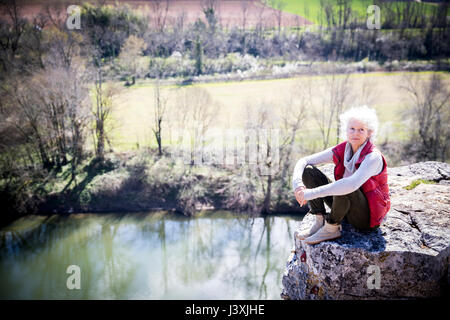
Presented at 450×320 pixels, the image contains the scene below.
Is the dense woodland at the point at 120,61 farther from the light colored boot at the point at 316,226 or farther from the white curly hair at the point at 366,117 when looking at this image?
the white curly hair at the point at 366,117

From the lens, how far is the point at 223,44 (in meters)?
26.4

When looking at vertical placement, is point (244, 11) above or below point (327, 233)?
above

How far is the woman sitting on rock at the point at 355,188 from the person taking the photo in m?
2.61

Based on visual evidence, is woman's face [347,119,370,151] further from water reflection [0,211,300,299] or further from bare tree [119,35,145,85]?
bare tree [119,35,145,85]

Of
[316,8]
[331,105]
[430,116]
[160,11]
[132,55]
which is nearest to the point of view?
[430,116]

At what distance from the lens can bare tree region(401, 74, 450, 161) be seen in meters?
17.3

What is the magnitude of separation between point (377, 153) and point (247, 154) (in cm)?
1460

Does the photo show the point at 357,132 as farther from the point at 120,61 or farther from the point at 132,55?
the point at 132,55

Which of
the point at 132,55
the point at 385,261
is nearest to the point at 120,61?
the point at 132,55

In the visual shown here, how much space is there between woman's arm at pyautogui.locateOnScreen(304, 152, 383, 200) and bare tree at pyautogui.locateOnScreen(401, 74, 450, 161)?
56.4 ft

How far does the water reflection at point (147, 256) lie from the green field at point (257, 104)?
522 centimetres

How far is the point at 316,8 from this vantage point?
96.7 feet

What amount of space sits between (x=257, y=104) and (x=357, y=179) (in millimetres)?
15718

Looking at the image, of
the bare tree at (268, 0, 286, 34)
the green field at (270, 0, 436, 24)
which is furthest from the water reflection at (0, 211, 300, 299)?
the green field at (270, 0, 436, 24)
